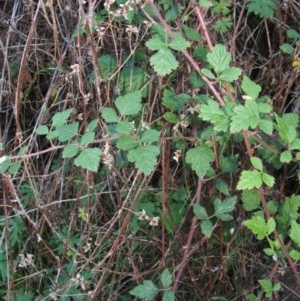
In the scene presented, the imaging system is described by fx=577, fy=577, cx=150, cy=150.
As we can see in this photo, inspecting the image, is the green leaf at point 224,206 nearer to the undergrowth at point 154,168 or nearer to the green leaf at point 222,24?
the undergrowth at point 154,168

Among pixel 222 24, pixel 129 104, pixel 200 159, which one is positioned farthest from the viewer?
pixel 222 24

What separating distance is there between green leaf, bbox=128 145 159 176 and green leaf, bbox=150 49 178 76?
19 cm

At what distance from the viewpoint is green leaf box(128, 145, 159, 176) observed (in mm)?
1398

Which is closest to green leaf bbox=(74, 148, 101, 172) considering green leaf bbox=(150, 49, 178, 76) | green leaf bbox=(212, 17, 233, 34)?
green leaf bbox=(150, 49, 178, 76)

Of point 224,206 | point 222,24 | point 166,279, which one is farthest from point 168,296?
point 222,24

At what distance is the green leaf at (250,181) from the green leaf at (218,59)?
28 centimetres

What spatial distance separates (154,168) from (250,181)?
1.13ft

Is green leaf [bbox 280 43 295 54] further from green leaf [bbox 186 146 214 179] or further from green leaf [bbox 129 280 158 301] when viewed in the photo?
green leaf [bbox 129 280 158 301]

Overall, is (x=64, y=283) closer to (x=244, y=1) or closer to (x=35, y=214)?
(x=35, y=214)

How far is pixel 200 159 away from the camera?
1599 mm

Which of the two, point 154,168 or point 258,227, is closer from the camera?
point 258,227

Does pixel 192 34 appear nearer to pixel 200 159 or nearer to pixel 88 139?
pixel 200 159

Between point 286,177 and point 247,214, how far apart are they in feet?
0.58

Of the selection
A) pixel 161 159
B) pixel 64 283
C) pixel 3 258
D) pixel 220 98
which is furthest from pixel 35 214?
pixel 220 98
